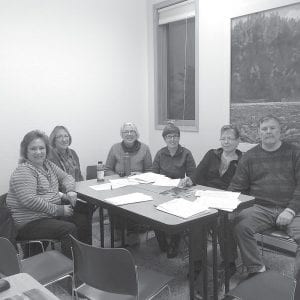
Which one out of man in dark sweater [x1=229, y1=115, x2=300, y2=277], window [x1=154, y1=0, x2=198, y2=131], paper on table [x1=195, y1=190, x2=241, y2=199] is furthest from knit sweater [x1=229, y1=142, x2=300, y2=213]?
window [x1=154, y1=0, x2=198, y2=131]

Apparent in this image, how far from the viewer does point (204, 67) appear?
150 inches

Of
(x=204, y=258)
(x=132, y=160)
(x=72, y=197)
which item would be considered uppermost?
(x=132, y=160)

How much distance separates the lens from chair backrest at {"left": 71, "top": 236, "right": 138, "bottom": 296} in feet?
4.69

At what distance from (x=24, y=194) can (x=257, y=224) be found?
67.8 inches

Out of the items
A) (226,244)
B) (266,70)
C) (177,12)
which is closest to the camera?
(226,244)

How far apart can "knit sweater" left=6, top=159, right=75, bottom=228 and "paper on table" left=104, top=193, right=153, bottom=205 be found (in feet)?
1.61

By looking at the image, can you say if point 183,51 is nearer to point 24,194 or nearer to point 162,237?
point 162,237

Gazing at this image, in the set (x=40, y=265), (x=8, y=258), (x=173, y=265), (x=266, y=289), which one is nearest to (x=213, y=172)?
(x=173, y=265)

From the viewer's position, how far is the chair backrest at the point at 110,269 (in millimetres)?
1431

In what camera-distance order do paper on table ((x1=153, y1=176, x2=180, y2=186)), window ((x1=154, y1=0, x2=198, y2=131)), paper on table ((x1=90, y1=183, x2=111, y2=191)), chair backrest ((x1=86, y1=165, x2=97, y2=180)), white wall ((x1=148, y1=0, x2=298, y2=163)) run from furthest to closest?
window ((x1=154, y1=0, x2=198, y2=131))
chair backrest ((x1=86, y1=165, x2=97, y2=180))
white wall ((x1=148, y1=0, x2=298, y2=163))
paper on table ((x1=153, y1=176, x2=180, y2=186))
paper on table ((x1=90, y1=183, x2=111, y2=191))

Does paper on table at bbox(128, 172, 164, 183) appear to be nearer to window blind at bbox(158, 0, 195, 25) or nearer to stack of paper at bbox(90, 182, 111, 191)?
stack of paper at bbox(90, 182, 111, 191)

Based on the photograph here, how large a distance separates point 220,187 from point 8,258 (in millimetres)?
1974

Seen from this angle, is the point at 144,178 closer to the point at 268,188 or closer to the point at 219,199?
the point at 219,199

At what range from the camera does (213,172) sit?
124 inches
